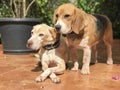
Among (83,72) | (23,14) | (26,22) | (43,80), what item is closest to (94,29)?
(83,72)

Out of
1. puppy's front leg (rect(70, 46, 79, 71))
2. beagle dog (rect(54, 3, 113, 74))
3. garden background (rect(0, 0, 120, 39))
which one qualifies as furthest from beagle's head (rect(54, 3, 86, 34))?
garden background (rect(0, 0, 120, 39))

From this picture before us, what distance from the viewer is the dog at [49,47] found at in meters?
3.81

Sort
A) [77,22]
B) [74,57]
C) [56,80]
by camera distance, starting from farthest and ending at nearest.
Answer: [74,57] < [77,22] < [56,80]

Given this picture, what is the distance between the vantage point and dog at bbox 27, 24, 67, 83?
3.81m

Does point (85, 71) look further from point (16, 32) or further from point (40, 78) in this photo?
point (16, 32)

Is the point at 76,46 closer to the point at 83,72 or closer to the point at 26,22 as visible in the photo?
the point at 83,72

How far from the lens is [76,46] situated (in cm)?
411

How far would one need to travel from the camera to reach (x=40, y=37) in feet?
12.7

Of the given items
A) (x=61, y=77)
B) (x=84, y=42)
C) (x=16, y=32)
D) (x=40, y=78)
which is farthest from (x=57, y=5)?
(x=40, y=78)

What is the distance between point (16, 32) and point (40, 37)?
1.92 metres

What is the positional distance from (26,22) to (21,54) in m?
0.57

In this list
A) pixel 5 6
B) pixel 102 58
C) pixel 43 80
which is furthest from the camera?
pixel 5 6

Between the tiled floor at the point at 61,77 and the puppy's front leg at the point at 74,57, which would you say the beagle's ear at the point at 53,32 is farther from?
the tiled floor at the point at 61,77

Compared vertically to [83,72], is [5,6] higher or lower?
higher
